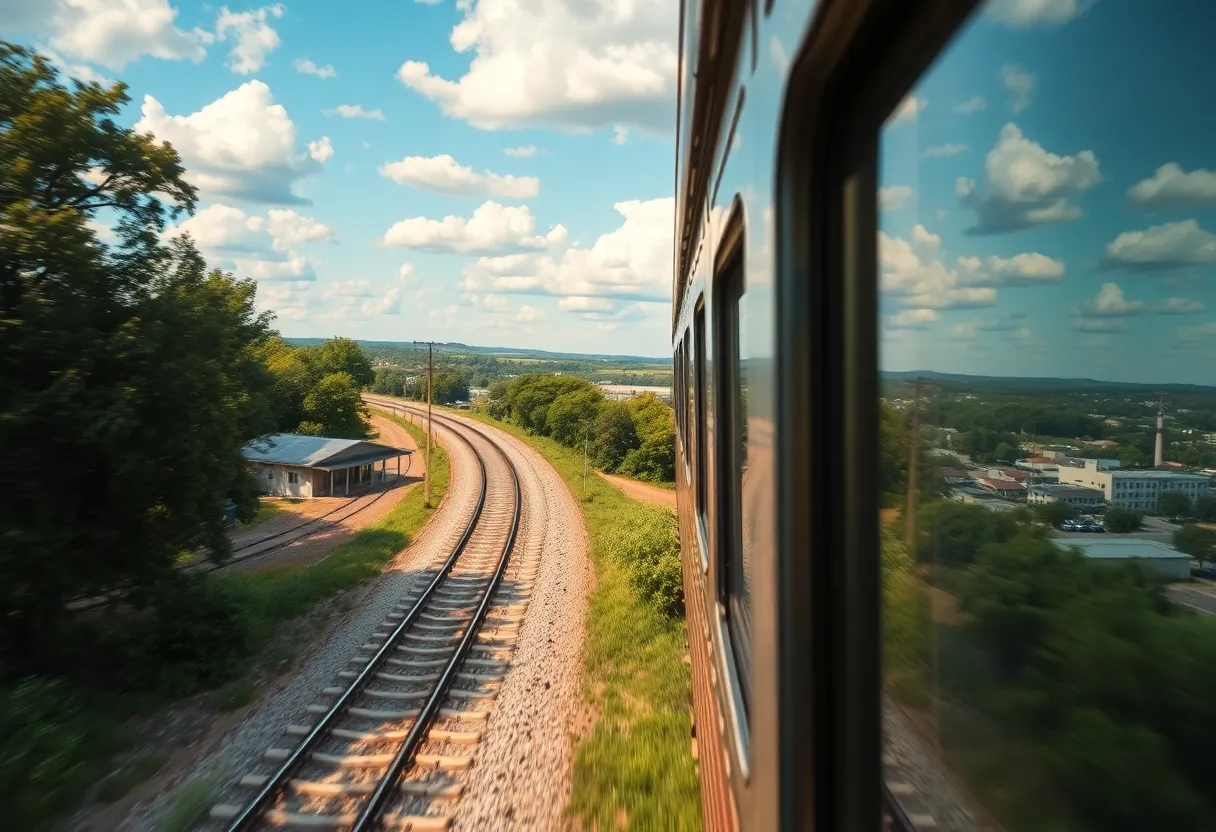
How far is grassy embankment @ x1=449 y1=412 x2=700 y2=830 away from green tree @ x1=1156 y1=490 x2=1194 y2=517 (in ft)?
21.7

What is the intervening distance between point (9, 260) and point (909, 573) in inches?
461

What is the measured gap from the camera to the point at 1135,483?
80cm

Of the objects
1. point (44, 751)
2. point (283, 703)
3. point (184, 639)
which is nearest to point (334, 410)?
point (184, 639)

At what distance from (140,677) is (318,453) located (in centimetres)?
2129

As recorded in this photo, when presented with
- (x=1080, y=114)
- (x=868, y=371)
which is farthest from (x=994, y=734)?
(x=1080, y=114)

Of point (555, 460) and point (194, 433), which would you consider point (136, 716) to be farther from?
point (555, 460)

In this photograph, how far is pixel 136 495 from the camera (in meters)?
10.8

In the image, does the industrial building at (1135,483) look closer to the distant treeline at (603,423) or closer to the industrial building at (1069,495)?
the industrial building at (1069,495)

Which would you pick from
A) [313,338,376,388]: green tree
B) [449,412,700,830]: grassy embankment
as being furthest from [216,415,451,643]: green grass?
[313,338,376,388]: green tree

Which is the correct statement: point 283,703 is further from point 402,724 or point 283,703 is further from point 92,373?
point 92,373

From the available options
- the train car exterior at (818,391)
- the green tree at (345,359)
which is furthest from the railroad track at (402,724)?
the green tree at (345,359)

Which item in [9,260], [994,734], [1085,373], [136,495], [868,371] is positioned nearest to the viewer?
[1085,373]

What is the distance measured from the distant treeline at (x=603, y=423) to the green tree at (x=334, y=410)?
1204 centimetres

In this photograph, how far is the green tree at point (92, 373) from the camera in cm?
961
